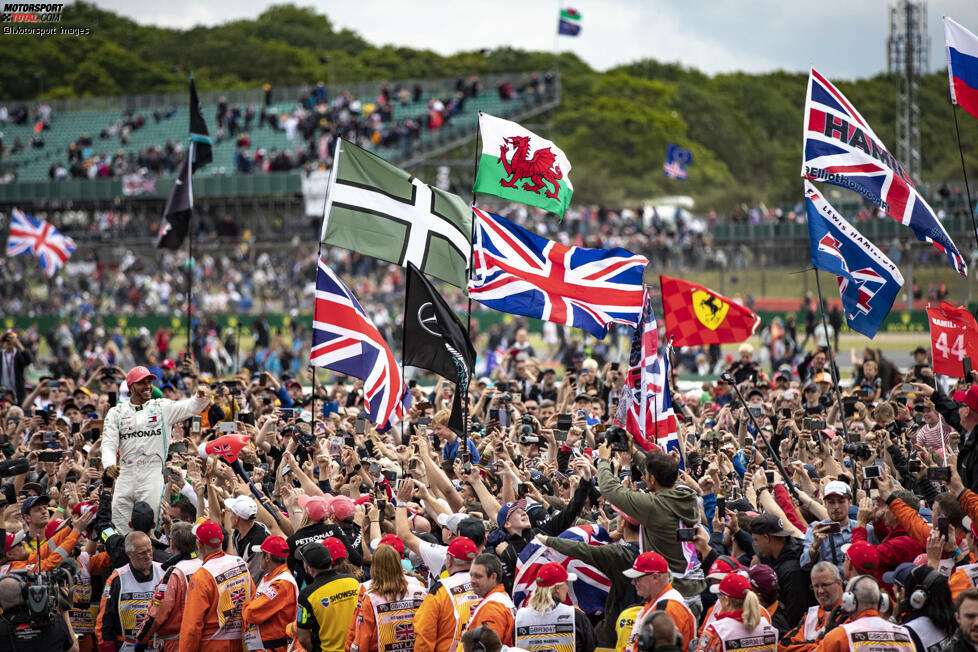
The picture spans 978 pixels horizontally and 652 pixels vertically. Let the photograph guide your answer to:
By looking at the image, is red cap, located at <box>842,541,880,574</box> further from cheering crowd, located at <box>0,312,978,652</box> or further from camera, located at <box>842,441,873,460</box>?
camera, located at <box>842,441,873,460</box>

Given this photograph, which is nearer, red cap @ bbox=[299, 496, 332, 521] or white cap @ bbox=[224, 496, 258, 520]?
red cap @ bbox=[299, 496, 332, 521]

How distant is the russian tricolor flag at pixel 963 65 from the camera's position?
37.4ft

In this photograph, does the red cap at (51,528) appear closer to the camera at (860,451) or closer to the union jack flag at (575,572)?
the union jack flag at (575,572)

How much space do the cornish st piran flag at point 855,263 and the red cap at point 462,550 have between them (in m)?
6.25

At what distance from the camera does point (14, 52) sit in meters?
77.9

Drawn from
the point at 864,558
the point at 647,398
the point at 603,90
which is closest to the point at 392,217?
the point at 647,398

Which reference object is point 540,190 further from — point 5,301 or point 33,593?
point 5,301

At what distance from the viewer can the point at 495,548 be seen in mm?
7398

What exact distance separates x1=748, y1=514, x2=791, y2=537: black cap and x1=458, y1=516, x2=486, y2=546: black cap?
167 centimetres

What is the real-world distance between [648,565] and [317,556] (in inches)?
79.5

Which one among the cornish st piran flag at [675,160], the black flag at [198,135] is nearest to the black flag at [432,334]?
the black flag at [198,135]

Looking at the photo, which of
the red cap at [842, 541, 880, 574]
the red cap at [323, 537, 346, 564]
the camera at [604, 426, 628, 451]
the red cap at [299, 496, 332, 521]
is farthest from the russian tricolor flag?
the red cap at [323, 537, 346, 564]

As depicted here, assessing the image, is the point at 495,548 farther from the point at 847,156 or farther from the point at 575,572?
the point at 847,156

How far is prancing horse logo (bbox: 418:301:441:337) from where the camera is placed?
35.6 ft
